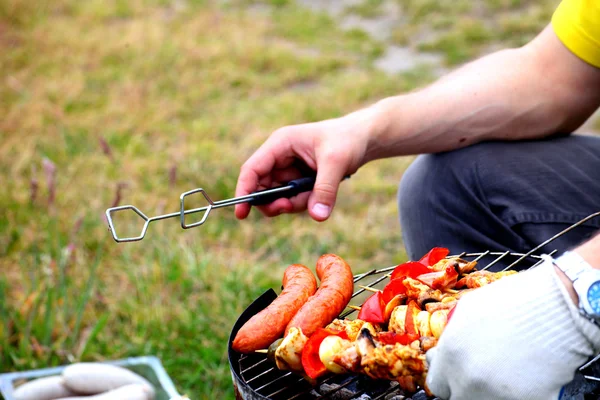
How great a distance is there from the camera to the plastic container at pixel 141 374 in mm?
2684

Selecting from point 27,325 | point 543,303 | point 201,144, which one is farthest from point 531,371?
point 201,144

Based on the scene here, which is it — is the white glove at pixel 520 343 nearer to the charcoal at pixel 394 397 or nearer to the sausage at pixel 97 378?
the charcoal at pixel 394 397

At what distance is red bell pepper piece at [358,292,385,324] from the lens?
1.75 m

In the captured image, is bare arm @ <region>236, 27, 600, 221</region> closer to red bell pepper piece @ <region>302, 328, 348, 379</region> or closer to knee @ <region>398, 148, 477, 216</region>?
knee @ <region>398, 148, 477, 216</region>

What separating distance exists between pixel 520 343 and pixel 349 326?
496 mm

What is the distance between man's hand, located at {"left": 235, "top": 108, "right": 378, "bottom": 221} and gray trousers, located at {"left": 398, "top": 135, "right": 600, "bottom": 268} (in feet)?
1.20

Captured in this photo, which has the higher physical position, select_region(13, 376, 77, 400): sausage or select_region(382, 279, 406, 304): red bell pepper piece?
select_region(382, 279, 406, 304): red bell pepper piece

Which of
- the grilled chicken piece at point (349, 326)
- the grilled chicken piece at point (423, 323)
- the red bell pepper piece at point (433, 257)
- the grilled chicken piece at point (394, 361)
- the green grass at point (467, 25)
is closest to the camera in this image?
the grilled chicken piece at point (394, 361)

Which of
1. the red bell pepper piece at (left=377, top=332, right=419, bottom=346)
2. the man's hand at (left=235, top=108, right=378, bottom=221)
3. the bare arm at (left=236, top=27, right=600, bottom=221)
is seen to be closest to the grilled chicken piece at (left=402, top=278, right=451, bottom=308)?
the red bell pepper piece at (left=377, top=332, right=419, bottom=346)

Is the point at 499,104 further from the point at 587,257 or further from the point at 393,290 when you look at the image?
the point at 587,257

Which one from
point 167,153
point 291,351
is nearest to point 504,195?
point 291,351

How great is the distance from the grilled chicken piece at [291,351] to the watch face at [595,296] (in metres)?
0.64

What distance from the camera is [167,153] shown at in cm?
534

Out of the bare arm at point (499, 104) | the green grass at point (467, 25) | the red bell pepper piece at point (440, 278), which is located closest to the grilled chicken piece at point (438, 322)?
the red bell pepper piece at point (440, 278)
